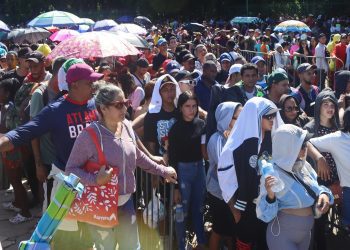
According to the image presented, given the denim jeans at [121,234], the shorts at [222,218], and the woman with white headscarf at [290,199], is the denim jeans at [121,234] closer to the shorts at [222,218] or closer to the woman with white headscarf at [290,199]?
the woman with white headscarf at [290,199]

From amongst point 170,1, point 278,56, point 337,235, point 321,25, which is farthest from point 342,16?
point 337,235

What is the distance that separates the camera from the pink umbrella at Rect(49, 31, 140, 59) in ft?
23.4

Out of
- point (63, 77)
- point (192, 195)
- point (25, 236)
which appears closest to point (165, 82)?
point (63, 77)

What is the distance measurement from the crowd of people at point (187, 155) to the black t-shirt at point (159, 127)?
1 centimetres

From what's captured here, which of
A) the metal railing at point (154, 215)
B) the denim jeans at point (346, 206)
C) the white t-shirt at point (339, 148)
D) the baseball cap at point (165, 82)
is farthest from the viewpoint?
the baseball cap at point (165, 82)

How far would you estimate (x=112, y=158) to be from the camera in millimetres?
3777

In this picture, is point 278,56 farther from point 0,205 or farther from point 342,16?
point 342,16

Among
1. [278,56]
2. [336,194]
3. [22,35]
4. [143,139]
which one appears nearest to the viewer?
[336,194]

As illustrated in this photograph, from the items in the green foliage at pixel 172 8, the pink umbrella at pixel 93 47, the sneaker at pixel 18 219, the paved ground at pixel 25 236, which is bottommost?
the paved ground at pixel 25 236

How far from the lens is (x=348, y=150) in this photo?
4.70 metres

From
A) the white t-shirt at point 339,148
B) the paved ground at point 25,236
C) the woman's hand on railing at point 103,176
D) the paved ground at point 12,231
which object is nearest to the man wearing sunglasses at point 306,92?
the paved ground at point 25,236

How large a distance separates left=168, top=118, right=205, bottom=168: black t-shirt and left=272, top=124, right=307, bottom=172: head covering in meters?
1.38

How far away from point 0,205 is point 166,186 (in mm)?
2959

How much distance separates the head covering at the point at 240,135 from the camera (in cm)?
422
